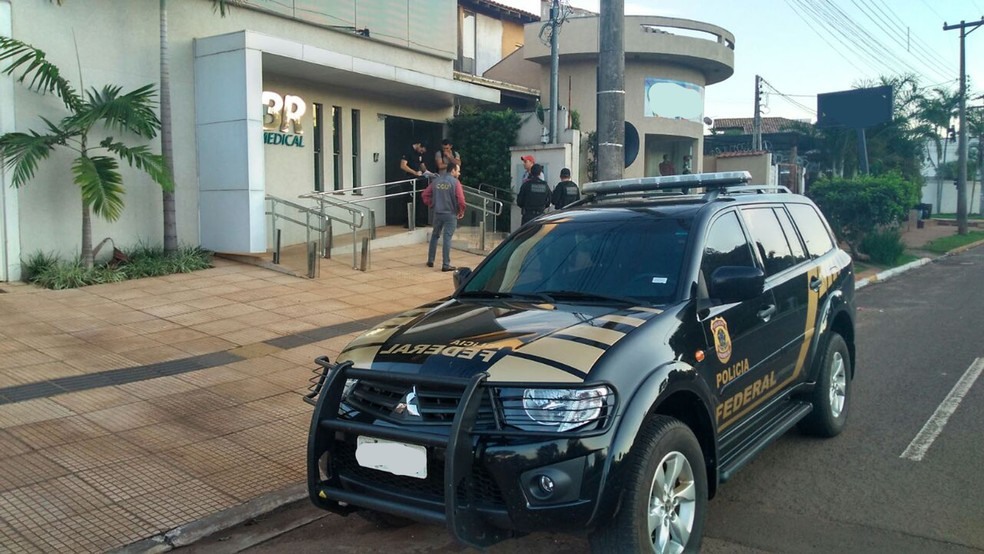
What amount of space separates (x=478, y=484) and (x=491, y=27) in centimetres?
2419

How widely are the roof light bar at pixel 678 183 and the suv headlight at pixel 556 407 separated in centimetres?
223

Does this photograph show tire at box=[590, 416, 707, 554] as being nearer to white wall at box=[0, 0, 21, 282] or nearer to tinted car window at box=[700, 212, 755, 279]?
tinted car window at box=[700, 212, 755, 279]

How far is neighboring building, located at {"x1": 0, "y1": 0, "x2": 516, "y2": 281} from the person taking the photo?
11117mm

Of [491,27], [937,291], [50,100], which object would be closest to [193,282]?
[50,100]

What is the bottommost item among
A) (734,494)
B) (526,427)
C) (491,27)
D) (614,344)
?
(734,494)

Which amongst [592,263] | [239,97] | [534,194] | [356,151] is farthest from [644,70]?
[592,263]

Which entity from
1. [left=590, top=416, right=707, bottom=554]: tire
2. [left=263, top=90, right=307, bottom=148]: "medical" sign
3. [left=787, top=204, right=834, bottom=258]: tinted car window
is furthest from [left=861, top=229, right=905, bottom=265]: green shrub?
[left=590, top=416, right=707, bottom=554]: tire

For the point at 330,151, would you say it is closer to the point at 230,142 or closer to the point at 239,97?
the point at 230,142

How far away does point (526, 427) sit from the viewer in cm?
329

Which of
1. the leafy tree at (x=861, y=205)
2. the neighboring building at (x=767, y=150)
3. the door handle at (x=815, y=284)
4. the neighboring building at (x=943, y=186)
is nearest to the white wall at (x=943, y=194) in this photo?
the neighboring building at (x=943, y=186)

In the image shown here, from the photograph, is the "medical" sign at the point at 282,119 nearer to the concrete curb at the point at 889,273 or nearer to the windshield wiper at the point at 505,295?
the windshield wiper at the point at 505,295

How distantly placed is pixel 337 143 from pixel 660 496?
13592mm

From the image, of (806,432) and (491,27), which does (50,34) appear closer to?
(806,432)

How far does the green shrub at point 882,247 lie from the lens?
17.7m
